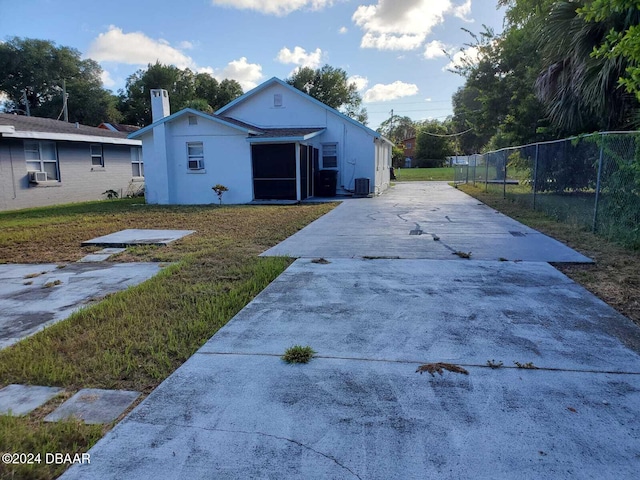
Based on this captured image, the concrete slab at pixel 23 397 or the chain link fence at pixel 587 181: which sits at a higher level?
the chain link fence at pixel 587 181

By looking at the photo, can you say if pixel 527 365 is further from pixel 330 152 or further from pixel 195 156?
pixel 330 152

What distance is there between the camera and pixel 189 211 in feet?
44.3

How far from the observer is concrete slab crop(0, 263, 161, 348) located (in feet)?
13.9

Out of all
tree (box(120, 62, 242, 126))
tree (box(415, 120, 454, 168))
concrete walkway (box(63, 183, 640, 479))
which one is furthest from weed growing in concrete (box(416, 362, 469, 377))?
tree (box(415, 120, 454, 168))

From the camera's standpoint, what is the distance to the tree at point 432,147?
55641mm

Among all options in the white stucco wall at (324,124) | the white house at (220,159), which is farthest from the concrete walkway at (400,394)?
the white stucco wall at (324,124)

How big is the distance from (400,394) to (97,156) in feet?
65.7

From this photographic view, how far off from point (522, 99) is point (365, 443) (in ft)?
56.0

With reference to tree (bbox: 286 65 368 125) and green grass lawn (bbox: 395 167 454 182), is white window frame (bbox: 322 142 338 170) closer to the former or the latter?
green grass lawn (bbox: 395 167 454 182)

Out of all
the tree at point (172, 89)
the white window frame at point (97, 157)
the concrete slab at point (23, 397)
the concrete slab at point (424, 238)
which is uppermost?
the tree at point (172, 89)

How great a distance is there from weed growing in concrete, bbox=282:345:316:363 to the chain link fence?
20.7ft

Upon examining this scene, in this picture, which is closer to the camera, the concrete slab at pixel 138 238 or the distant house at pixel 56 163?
the concrete slab at pixel 138 238

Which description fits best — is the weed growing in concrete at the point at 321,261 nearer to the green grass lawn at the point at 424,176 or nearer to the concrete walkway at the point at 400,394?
the concrete walkway at the point at 400,394

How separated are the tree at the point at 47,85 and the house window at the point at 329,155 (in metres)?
32.7
